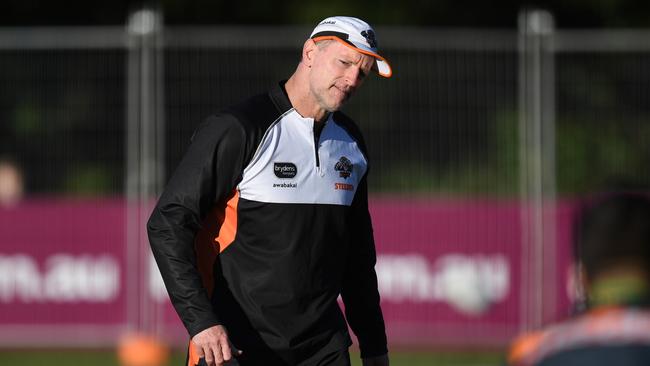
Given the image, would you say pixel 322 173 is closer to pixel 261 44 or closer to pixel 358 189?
pixel 358 189

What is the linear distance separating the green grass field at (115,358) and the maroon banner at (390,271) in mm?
209

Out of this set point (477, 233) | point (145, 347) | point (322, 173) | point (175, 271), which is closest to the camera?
point (175, 271)

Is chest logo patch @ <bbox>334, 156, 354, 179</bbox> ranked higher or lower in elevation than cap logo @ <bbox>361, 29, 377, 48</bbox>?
lower

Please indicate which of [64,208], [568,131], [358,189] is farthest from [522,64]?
[358,189]

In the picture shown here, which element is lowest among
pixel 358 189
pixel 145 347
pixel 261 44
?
pixel 145 347

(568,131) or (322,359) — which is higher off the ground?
(568,131)

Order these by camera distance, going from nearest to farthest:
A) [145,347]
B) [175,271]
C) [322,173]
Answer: [175,271] → [322,173] → [145,347]

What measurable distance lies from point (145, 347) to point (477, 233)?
366 cm

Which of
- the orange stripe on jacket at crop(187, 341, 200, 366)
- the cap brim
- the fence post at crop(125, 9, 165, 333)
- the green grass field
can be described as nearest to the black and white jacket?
the orange stripe on jacket at crop(187, 341, 200, 366)

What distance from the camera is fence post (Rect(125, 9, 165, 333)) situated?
15.0 metres

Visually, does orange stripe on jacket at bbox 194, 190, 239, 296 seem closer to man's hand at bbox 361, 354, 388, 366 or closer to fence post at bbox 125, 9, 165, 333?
man's hand at bbox 361, 354, 388, 366

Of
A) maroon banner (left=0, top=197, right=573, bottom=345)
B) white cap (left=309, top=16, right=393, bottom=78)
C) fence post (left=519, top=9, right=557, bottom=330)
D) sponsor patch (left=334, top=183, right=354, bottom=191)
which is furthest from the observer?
fence post (left=519, top=9, right=557, bottom=330)

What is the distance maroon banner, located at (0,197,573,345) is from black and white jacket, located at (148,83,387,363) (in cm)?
930

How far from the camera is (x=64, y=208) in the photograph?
15219 mm
